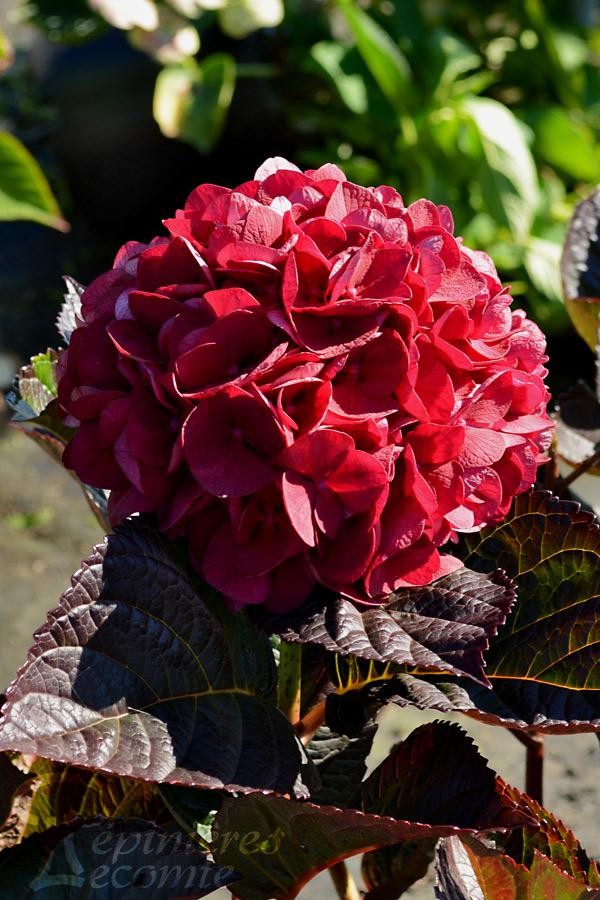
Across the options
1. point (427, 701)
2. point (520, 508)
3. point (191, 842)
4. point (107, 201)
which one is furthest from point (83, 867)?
point (107, 201)

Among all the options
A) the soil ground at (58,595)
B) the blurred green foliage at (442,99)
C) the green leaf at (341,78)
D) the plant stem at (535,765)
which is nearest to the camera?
the plant stem at (535,765)

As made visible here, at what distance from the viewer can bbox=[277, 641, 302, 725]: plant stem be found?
0.72 m

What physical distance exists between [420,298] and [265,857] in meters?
0.36

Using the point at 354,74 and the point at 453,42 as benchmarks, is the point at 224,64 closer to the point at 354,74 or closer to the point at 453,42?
the point at 354,74

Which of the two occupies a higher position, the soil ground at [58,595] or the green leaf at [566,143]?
the green leaf at [566,143]

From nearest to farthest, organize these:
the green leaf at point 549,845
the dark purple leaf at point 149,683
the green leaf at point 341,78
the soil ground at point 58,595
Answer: the dark purple leaf at point 149,683
the green leaf at point 549,845
the soil ground at point 58,595
the green leaf at point 341,78

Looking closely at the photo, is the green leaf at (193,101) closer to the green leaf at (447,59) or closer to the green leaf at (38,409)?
the green leaf at (447,59)

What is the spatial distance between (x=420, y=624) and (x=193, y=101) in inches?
99.0

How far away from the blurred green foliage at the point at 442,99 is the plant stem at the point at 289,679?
81.8 inches

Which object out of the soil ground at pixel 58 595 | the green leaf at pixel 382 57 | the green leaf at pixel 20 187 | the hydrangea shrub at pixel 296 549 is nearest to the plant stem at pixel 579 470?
the hydrangea shrub at pixel 296 549

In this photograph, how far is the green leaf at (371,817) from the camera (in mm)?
619

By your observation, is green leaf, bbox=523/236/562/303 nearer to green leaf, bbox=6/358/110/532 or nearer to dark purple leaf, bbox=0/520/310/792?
green leaf, bbox=6/358/110/532

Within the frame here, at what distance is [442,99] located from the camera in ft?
9.38

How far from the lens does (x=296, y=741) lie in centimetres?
66
